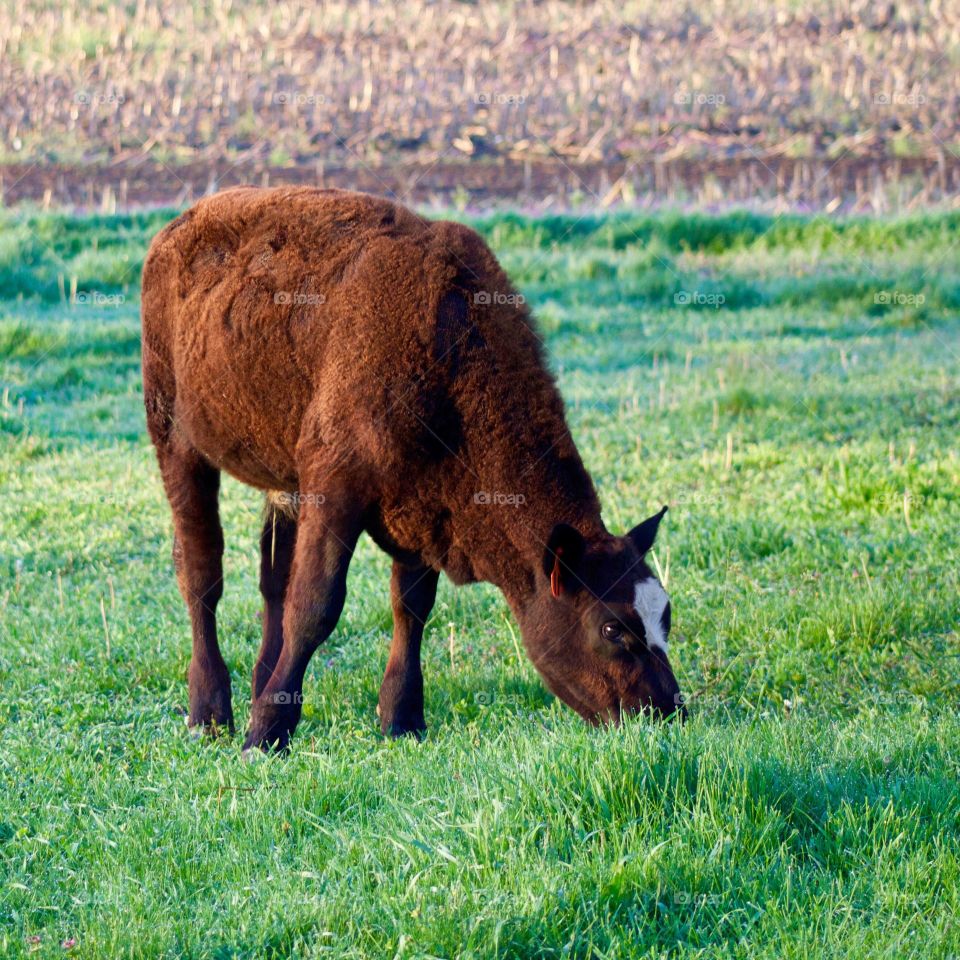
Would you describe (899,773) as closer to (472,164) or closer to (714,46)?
(472,164)

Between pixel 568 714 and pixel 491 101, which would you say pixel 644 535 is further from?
pixel 491 101

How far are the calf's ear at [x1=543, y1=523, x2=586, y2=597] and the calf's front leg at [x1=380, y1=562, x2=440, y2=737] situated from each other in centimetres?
97

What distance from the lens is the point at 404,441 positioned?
5562 millimetres

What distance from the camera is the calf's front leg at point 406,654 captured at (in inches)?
244

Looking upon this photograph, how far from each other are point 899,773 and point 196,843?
237 centimetres

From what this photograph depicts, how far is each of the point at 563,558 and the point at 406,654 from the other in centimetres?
121

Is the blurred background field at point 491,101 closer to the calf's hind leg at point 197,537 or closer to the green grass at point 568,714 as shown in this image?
the green grass at point 568,714

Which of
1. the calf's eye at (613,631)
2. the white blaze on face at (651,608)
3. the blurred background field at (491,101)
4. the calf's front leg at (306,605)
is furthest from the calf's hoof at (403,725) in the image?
the blurred background field at (491,101)

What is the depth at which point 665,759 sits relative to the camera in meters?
4.32

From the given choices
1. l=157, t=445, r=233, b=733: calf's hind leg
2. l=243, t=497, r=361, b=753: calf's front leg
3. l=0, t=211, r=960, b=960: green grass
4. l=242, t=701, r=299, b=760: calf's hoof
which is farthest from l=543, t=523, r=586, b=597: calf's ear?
l=157, t=445, r=233, b=733: calf's hind leg

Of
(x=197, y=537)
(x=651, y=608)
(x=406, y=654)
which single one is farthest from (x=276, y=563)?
(x=651, y=608)

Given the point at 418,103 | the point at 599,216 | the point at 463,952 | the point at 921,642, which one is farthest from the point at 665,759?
the point at 418,103

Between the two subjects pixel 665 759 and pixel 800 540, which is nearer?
pixel 665 759

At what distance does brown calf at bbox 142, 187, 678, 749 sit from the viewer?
5559mm
